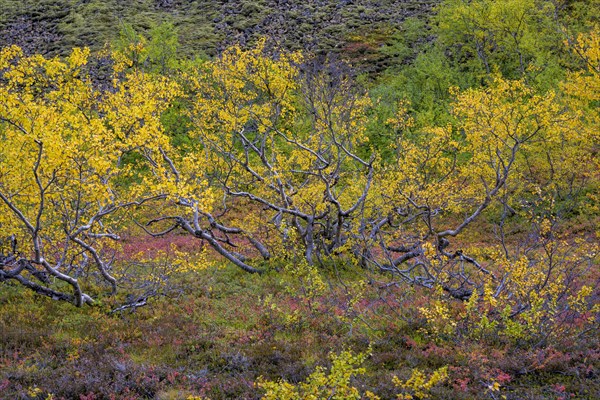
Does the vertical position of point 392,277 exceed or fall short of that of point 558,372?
it falls short

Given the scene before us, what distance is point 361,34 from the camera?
54.0m

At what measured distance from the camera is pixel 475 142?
15.9m

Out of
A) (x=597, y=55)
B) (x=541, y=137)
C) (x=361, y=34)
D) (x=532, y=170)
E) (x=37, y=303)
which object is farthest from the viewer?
(x=361, y=34)

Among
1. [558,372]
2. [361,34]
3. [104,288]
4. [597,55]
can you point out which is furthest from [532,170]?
[361,34]

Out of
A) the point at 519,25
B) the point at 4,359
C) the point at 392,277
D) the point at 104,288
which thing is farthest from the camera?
the point at 519,25

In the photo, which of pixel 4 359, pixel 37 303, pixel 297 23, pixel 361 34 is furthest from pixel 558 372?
pixel 297 23

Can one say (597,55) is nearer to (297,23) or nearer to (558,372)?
(558,372)

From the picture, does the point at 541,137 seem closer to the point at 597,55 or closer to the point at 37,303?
the point at 597,55

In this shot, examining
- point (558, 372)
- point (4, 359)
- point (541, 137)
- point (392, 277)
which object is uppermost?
point (541, 137)

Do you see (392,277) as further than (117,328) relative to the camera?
Yes

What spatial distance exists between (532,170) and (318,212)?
15.4 metres

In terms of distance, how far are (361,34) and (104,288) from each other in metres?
47.6

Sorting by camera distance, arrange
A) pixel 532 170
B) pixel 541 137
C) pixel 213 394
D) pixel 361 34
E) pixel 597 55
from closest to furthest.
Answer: pixel 213 394 < pixel 597 55 < pixel 541 137 < pixel 532 170 < pixel 361 34

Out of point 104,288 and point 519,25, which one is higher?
point 519,25
